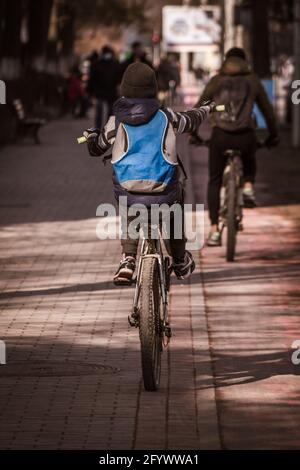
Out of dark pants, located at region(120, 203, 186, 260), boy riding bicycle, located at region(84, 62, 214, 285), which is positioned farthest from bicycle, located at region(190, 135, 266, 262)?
boy riding bicycle, located at region(84, 62, 214, 285)

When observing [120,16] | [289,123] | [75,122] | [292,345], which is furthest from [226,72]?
[120,16]

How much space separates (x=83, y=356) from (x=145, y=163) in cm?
150

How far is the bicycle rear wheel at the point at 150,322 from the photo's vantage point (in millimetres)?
8609

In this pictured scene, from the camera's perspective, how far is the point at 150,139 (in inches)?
356

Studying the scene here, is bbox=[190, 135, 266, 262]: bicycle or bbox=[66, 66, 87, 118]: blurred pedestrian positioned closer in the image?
bbox=[190, 135, 266, 262]: bicycle

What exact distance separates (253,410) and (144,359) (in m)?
0.64

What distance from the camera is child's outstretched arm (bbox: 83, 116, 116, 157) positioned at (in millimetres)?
9180

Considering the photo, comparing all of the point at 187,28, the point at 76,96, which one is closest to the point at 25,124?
the point at 76,96

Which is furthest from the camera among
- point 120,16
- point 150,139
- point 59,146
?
point 120,16

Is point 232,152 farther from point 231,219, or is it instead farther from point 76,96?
point 76,96

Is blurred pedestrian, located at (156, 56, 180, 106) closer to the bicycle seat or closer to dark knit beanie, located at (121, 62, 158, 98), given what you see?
the bicycle seat

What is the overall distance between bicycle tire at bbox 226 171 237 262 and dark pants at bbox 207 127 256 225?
25 cm

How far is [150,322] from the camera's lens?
866 cm
